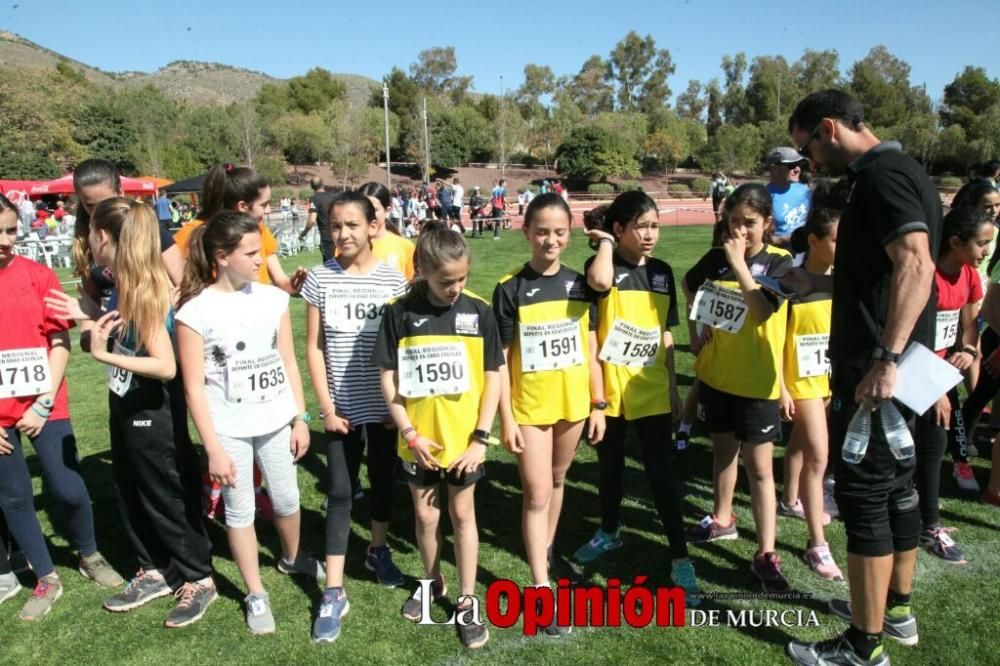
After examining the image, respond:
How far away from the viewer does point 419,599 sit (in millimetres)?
3254

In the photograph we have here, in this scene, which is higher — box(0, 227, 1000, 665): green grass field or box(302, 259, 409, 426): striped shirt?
box(302, 259, 409, 426): striped shirt

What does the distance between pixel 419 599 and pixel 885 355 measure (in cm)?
230

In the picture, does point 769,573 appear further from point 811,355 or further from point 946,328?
point 946,328

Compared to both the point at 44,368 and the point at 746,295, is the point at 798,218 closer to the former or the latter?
the point at 746,295

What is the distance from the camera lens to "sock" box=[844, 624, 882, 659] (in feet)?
8.75

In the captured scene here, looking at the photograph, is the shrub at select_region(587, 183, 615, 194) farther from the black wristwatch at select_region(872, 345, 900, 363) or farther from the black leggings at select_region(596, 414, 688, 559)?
the black wristwatch at select_region(872, 345, 900, 363)

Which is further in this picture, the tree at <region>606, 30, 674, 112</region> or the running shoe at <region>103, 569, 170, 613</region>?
the tree at <region>606, 30, 674, 112</region>

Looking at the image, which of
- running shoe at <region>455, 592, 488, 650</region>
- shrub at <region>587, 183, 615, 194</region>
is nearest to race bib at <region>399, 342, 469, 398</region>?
running shoe at <region>455, 592, 488, 650</region>

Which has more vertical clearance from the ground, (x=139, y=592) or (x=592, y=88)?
(x=592, y=88)

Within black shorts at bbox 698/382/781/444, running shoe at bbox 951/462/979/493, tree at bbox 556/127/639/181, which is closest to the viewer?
black shorts at bbox 698/382/781/444

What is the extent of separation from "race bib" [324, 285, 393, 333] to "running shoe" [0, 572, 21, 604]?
215 centimetres

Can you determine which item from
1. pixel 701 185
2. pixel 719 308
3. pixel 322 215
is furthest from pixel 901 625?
pixel 701 185

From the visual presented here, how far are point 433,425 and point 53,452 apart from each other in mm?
1951

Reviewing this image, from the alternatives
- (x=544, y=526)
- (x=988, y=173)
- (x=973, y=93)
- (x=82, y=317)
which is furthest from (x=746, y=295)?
(x=973, y=93)
